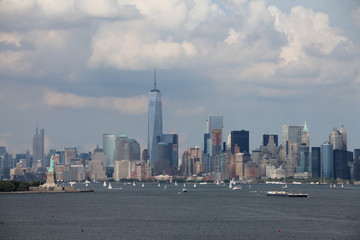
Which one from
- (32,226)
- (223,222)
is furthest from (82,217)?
(223,222)

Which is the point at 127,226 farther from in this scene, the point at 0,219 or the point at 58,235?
the point at 0,219

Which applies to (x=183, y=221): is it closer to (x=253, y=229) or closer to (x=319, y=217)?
(x=253, y=229)

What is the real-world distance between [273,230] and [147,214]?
45008 mm

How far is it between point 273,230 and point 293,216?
108ft

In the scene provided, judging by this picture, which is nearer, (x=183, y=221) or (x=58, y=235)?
(x=58, y=235)

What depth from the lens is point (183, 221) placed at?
14538 cm

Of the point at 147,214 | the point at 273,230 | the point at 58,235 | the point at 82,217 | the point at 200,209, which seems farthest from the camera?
the point at 200,209

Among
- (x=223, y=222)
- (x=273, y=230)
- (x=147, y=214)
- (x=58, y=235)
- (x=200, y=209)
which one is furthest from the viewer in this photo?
(x=200, y=209)

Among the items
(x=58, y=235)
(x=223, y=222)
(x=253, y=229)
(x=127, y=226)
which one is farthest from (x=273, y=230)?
(x=58, y=235)

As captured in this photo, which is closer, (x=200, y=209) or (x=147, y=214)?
(x=147, y=214)

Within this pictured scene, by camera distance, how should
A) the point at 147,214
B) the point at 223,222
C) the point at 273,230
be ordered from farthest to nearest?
1. the point at 147,214
2. the point at 223,222
3. the point at 273,230

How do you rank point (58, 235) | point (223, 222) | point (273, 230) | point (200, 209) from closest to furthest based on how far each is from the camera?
point (58, 235)
point (273, 230)
point (223, 222)
point (200, 209)

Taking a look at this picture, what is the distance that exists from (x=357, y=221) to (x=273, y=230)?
92.8 feet

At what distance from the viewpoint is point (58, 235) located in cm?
11906
